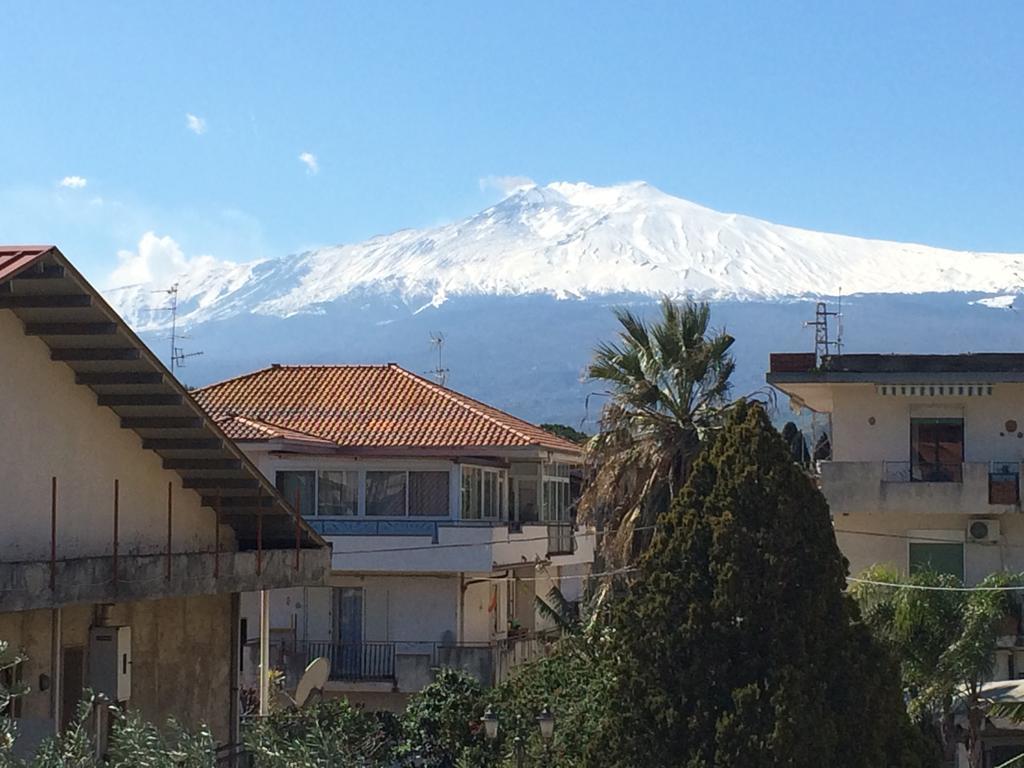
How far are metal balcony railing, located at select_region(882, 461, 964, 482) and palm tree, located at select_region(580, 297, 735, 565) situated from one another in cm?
409

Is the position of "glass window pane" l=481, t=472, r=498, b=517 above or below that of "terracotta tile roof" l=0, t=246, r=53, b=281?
below

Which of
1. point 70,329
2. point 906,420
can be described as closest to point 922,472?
point 906,420

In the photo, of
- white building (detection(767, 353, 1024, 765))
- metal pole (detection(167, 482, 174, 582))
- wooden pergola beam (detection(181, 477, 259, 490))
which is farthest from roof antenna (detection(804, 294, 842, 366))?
metal pole (detection(167, 482, 174, 582))

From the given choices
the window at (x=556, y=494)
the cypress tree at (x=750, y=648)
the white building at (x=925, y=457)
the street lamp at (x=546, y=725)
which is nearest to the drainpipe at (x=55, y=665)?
the cypress tree at (x=750, y=648)

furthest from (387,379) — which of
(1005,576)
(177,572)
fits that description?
(177,572)

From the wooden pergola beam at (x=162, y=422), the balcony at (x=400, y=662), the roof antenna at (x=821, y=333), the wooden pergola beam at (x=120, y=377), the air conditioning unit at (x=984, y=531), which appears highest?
the roof antenna at (x=821, y=333)

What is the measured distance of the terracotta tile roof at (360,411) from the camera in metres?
42.0

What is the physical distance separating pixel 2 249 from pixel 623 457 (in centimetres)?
2324

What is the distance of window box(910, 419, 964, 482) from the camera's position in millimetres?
33531

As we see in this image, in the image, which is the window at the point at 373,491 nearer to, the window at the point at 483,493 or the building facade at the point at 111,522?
the window at the point at 483,493

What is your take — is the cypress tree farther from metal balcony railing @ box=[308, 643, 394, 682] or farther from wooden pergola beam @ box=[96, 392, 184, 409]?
metal balcony railing @ box=[308, 643, 394, 682]

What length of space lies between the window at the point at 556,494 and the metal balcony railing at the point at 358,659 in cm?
798

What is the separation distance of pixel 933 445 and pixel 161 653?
17793mm

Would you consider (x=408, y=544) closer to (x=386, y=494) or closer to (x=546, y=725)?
(x=386, y=494)
